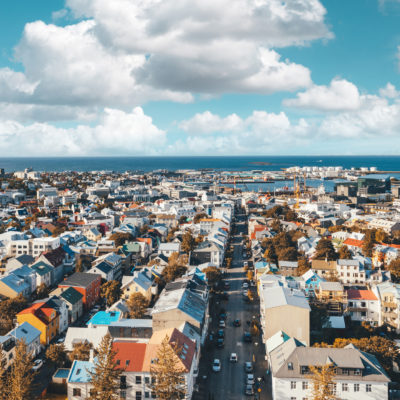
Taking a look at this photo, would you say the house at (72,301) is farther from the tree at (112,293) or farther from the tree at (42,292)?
the tree at (112,293)

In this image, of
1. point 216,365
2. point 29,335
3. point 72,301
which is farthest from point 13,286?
point 216,365

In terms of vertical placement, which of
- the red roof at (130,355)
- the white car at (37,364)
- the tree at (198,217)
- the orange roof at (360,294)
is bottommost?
the white car at (37,364)

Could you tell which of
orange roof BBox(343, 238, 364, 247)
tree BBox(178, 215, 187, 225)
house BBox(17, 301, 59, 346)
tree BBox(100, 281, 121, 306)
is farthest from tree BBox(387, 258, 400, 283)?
tree BBox(178, 215, 187, 225)

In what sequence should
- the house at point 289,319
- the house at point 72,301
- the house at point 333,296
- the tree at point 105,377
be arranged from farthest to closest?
1. the house at point 72,301
2. the house at point 333,296
3. the house at point 289,319
4. the tree at point 105,377

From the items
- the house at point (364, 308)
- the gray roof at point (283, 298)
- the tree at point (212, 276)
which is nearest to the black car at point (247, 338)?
the gray roof at point (283, 298)

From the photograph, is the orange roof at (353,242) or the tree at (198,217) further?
the tree at (198,217)

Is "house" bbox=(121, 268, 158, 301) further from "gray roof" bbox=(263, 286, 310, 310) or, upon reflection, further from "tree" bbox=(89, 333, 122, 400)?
"tree" bbox=(89, 333, 122, 400)
